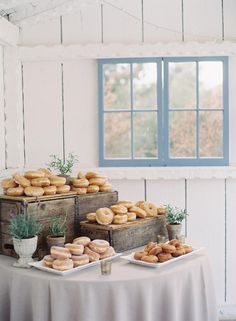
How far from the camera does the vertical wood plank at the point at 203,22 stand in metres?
3.96

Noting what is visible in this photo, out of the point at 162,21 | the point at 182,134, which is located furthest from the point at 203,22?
the point at 182,134

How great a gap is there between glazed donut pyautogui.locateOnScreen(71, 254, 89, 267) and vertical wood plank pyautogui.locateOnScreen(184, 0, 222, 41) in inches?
90.6

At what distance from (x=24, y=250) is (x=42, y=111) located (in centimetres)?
184

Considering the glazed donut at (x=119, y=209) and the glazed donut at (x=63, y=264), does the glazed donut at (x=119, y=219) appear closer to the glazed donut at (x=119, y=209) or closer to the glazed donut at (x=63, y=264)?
the glazed donut at (x=119, y=209)

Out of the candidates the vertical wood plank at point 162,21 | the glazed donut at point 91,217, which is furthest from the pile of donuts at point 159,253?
the vertical wood plank at point 162,21

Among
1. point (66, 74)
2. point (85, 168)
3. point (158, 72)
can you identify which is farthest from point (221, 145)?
point (66, 74)

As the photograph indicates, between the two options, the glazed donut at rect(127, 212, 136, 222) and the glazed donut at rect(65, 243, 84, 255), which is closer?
the glazed donut at rect(65, 243, 84, 255)

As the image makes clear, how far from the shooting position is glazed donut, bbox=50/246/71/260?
235 cm

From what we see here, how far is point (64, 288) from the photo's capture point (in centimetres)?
219

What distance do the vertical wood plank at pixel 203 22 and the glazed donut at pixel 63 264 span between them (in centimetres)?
239

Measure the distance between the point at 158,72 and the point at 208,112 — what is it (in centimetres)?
56

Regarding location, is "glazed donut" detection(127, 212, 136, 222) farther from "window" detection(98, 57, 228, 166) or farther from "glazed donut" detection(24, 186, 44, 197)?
"window" detection(98, 57, 228, 166)

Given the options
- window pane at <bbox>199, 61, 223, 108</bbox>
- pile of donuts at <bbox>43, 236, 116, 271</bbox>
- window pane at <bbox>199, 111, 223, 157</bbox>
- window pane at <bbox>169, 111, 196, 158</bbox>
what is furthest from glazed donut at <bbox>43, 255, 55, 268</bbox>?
window pane at <bbox>199, 61, 223, 108</bbox>

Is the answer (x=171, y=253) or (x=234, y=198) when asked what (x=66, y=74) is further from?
(x=171, y=253)
